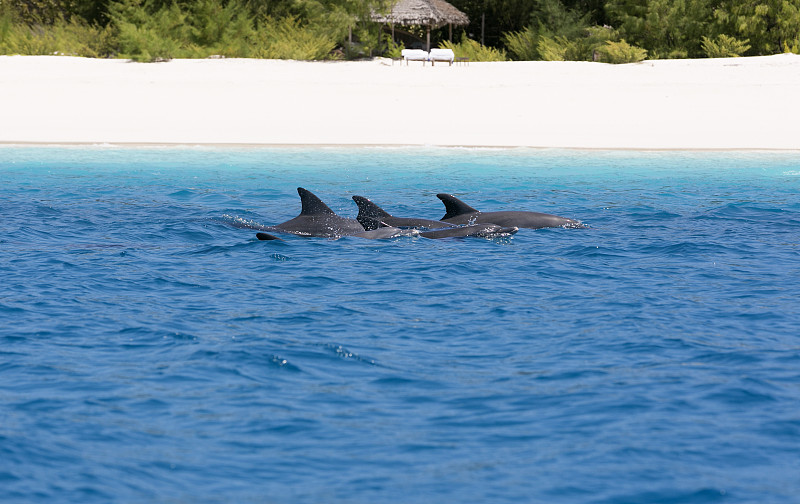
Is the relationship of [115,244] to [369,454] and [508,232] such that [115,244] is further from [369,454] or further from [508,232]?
[369,454]

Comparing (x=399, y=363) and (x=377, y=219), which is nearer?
(x=399, y=363)

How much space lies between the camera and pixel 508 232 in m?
13.6

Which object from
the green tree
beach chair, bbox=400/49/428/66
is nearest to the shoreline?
beach chair, bbox=400/49/428/66

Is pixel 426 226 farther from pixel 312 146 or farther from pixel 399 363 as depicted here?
pixel 312 146

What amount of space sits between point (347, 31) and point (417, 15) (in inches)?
122

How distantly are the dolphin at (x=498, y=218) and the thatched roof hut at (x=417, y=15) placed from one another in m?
25.7

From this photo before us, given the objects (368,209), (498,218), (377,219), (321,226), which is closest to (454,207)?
(498,218)

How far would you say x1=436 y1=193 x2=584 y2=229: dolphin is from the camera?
556 inches

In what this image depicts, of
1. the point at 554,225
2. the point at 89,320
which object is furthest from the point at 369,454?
the point at 554,225

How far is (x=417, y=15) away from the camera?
38.8 m

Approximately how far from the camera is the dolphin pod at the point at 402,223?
1351cm

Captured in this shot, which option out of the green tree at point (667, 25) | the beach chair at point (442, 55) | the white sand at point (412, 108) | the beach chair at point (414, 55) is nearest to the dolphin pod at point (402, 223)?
the white sand at point (412, 108)

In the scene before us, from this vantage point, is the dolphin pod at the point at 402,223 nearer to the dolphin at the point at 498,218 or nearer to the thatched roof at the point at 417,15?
the dolphin at the point at 498,218

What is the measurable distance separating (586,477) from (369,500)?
4.46 ft
